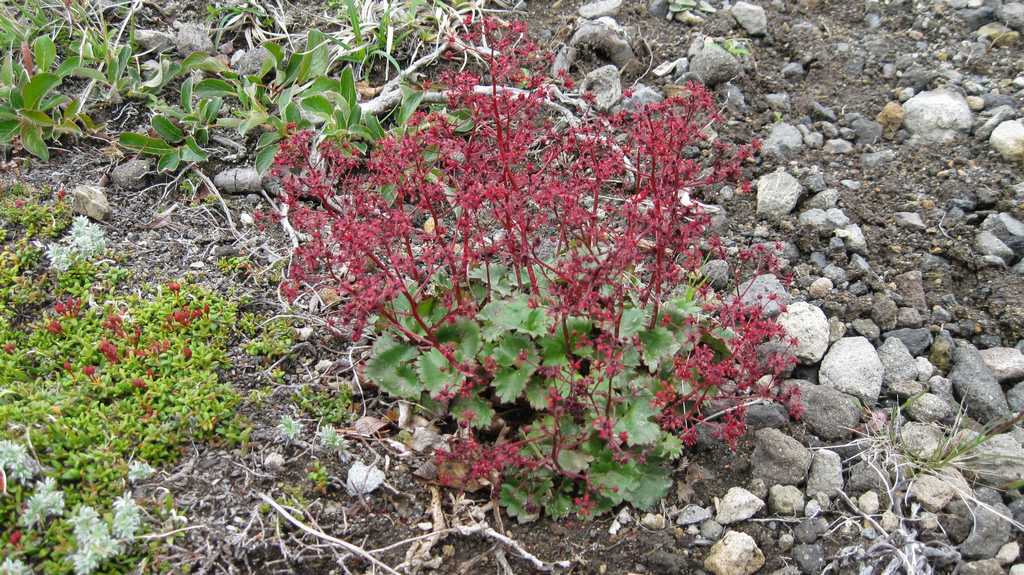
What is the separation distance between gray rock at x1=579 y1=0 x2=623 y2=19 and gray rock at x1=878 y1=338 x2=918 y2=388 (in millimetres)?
3135

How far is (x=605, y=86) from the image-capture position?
16.2ft

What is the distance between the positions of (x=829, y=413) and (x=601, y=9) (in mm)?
3443

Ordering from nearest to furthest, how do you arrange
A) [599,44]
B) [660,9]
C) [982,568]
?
[982,568], [599,44], [660,9]

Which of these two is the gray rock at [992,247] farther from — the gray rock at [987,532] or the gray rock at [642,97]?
the gray rock at [642,97]

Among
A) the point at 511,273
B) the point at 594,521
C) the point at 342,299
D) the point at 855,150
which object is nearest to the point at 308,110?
the point at 342,299

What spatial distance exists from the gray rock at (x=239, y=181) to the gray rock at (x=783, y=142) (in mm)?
3043

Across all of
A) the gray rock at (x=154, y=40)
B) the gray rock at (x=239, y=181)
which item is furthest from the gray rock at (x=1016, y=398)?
the gray rock at (x=154, y=40)

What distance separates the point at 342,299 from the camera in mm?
3922

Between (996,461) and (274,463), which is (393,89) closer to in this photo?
(274,463)

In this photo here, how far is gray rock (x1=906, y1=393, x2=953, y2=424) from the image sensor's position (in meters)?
3.39

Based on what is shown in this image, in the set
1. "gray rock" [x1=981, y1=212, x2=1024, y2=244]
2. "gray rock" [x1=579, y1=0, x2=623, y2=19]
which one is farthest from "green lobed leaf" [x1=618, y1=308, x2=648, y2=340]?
"gray rock" [x1=579, y1=0, x2=623, y2=19]

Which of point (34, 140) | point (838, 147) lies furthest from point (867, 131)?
point (34, 140)

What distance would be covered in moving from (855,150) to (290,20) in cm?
384

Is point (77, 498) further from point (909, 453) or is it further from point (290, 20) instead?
point (290, 20)
